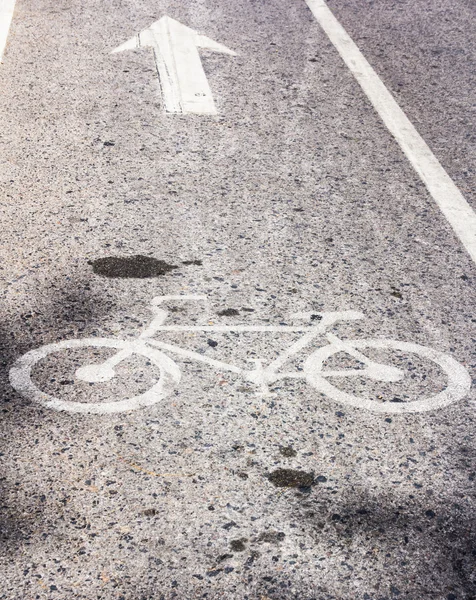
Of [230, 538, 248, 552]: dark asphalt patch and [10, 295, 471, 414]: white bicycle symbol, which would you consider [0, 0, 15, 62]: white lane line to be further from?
[230, 538, 248, 552]: dark asphalt patch

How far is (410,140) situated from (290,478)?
3858mm

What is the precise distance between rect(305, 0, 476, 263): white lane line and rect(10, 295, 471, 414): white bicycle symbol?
4.09 feet

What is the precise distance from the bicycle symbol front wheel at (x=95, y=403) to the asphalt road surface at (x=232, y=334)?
1cm

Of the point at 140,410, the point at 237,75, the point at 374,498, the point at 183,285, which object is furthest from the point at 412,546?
the point at 237,75

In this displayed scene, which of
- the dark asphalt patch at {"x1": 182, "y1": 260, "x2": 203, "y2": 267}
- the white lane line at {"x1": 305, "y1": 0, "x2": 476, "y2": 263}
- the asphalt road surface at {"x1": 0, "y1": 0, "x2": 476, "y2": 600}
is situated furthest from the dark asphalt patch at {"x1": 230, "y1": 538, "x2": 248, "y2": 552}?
the white lane line at {"x1": 305, "y1": 0, "x2": 476, "y2": 263}

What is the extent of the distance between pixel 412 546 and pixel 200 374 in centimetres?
126

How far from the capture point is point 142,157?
6039 mm

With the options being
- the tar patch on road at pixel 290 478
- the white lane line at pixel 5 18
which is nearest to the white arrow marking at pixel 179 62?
the white lane line at pixel 5 18

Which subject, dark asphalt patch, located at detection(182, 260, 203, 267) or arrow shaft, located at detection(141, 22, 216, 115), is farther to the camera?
arrow shaft, located at detection(141, 22, 216, 115)

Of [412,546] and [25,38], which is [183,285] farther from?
[25,38]

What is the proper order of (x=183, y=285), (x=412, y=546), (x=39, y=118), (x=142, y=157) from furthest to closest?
(x=39, y=118), (x=142, y=157), (x=183, y=285), (x=412, y=546)

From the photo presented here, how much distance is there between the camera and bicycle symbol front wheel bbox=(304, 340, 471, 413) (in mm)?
3730

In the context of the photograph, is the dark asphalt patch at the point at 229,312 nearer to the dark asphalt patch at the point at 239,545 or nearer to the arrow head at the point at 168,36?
the dark asphalt patch at the point at 239,545

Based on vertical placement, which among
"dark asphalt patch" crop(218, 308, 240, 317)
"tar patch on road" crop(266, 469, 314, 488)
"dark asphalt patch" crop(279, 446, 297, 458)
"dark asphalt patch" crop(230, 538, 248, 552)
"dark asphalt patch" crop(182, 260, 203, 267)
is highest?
"dark asphalt patch" crop(182, 260, 203, 267)
